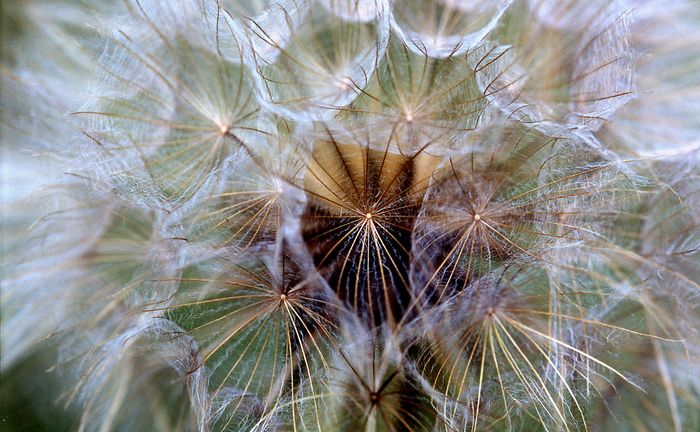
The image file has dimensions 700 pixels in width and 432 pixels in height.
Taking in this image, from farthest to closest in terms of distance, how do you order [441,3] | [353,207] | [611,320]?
[441,3]
[611,320]
[353,207]

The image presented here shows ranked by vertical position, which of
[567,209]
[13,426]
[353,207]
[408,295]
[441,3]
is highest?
[441,3]

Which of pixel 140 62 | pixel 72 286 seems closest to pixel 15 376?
pixel 72 286

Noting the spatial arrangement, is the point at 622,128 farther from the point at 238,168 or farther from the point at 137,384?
the point at 137,384

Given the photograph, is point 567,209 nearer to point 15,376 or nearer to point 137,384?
point 137,384

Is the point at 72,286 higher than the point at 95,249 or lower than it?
lower

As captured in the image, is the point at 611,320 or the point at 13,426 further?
the point at 13,426

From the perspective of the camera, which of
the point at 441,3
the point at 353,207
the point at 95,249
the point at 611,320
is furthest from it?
the point at 441,3

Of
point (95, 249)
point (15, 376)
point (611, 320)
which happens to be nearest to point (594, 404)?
point (611, 320)
